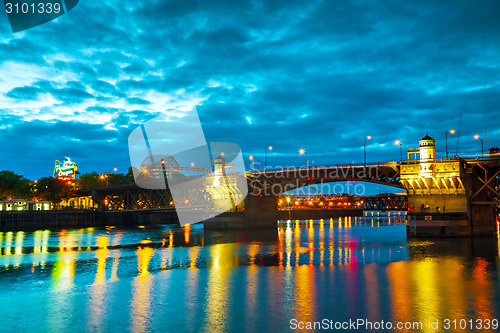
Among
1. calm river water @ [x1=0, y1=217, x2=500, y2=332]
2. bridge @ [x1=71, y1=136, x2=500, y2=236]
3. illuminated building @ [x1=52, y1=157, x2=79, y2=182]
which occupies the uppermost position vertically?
illuminated building @ [x1=52, y1=157, x2=79, y2=182]

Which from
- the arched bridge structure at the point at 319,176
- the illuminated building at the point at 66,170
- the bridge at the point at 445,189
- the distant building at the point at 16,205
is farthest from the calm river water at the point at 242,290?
the illuminated building at the point at 66,170

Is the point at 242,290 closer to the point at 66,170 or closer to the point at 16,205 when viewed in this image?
the point at 16,205

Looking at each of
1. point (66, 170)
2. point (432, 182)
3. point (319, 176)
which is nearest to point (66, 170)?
point (66, 170)

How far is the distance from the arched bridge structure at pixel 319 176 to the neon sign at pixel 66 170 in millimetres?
114247

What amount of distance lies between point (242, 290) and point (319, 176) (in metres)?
60.1

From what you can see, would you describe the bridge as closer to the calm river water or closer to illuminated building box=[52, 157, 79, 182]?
the calm river water

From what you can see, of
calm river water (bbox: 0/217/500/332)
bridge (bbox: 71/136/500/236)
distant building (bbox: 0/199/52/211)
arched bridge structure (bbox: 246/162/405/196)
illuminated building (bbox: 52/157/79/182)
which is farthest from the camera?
illuminated building (bbox: 52/157/79/182)

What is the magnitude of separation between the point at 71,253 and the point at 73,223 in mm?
79522

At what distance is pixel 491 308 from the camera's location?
25.0m

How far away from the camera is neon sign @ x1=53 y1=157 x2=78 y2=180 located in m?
186

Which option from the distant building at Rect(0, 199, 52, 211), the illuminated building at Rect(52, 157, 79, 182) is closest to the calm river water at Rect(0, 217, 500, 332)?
the distant building at Rect(0, 199, 52, 211)

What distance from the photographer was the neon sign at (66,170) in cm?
18595

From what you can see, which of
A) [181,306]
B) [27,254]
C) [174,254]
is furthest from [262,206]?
[181,306]

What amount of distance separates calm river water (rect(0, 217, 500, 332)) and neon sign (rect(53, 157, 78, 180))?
5605 inches
